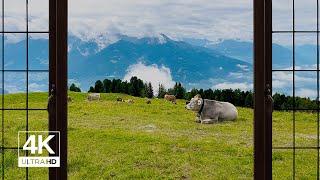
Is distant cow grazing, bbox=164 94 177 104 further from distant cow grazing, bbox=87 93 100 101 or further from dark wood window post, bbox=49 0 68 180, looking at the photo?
dark wood window post, bbox=49 0 68 180

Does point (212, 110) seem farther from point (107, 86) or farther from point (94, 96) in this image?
point (94, 96)

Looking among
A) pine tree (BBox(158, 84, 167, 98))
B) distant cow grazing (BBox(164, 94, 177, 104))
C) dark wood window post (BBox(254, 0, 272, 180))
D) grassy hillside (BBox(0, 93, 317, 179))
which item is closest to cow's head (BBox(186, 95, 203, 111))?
grassy hillside (BBox(0, 93, 317, 179))

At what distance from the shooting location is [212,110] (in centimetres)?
782

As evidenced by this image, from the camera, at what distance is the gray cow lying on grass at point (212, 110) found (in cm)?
782

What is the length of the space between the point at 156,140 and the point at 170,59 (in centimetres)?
125

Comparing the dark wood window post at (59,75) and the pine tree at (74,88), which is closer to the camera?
the dark wood window post at (59,75)

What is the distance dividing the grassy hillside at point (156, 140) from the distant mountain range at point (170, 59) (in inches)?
15.5

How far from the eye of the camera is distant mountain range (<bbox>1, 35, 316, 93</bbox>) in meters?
7.89

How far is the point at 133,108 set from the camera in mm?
8047

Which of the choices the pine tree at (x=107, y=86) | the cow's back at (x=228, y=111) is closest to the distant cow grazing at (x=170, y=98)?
the cow's back at (x=228, y=111)

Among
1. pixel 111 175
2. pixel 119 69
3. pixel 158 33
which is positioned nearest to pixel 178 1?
pixel 158 33

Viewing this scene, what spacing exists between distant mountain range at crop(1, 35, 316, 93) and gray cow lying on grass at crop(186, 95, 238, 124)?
0.26 metres

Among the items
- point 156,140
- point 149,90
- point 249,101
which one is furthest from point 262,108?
point 249,101

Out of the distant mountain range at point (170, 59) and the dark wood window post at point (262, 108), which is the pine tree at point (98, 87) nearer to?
the distant mountain range at point (170, 59)
